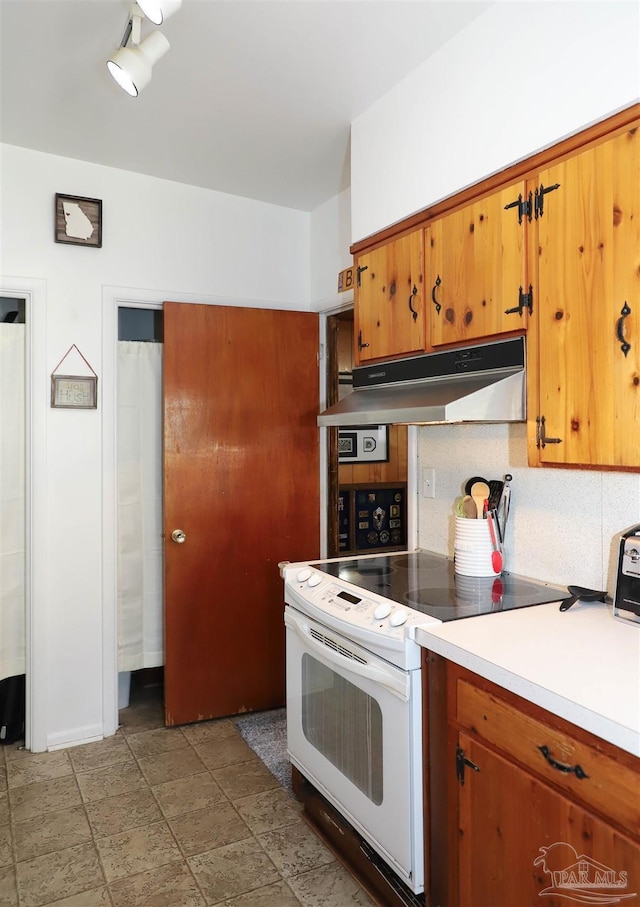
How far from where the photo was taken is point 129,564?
3.02m

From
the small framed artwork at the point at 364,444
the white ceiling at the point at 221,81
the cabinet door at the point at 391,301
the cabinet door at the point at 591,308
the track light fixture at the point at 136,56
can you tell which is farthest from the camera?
the small framed artwork at the point at 364,444

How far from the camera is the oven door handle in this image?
5.26 ft

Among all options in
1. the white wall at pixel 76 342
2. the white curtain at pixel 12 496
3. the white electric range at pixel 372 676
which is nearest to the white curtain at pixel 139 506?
the white wall at pixel 76 342

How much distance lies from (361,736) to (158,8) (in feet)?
6.60

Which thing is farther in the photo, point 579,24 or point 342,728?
point 342,728

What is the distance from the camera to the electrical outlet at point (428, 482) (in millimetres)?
2516

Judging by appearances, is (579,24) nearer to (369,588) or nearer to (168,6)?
(168,6)

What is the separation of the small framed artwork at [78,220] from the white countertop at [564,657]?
2258 millimetres

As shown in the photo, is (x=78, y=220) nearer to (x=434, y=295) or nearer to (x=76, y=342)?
(x=76, y=342)

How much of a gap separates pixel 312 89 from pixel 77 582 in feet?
7.36

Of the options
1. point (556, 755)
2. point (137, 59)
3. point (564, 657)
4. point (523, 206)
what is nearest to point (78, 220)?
point (137, 59)

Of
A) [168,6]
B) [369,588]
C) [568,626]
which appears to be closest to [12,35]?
[168,6]

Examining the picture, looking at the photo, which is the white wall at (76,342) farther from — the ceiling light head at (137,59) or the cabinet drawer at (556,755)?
the cabinet drawer at (556,755)

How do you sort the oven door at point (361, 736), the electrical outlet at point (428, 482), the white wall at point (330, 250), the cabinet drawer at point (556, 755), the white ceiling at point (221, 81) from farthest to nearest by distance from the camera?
the white wall at point (330, 250) < the electrical outlet at point (428, 482) < the white ceiling at point (221, 81) < the oven door at point (361, 736) < the cabinet drawer at point (556, 755)
